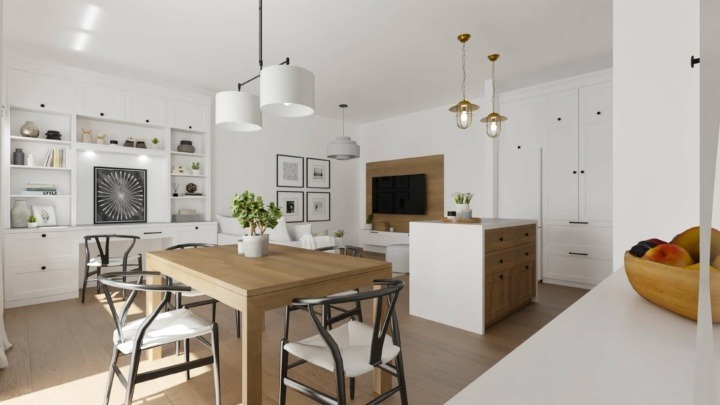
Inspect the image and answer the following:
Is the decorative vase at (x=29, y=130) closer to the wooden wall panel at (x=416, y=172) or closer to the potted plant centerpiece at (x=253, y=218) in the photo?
the potted plant centerpiece at (x=253, y=218)

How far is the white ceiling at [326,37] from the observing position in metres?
3.16

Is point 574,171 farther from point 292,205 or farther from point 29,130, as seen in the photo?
point 29,130

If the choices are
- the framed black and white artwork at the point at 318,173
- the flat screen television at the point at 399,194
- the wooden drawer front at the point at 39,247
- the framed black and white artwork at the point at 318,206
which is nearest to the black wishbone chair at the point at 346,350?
the wooden drawer front at the point at 39,247

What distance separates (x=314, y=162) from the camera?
23.8ft

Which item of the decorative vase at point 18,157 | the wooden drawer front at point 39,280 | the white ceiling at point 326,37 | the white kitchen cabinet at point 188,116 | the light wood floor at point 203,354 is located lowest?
the light wood floor at point 203,354

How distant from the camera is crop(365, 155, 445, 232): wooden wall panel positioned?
6.62 metres

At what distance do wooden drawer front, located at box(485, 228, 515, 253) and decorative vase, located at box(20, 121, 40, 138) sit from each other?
5.05 meters

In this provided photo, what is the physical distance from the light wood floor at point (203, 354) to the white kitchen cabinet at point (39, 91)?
2.28 m

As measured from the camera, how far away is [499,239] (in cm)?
329

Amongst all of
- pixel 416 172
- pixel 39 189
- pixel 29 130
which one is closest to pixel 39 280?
pixel 39 189

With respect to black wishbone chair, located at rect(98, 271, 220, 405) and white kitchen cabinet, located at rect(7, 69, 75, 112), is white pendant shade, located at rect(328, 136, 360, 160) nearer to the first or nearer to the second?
white kitchen cabinet, located at rect(7, 69, 75, 112)

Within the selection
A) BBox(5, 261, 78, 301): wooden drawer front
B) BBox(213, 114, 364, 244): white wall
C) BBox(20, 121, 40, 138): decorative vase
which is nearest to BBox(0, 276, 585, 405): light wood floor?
BBox(5, 261, 78, 301): wooden drawer front

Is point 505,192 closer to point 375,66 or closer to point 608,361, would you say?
point 375,66

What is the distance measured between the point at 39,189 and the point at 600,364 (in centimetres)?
560
